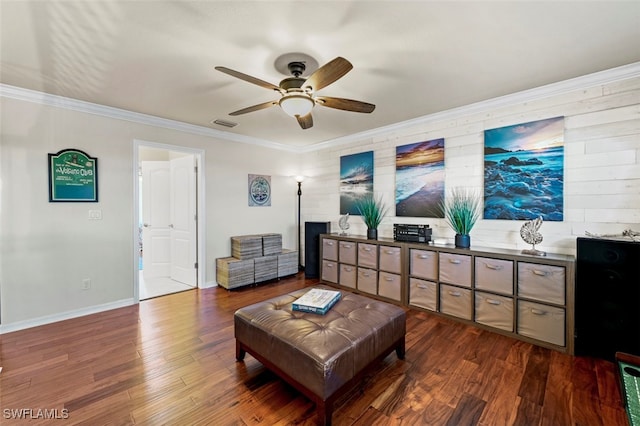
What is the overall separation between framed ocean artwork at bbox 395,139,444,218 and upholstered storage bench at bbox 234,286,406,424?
1.89m

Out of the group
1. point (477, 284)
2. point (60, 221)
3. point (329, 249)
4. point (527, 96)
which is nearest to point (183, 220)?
point (60, 221)

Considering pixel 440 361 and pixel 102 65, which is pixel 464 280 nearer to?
pixel 440 361

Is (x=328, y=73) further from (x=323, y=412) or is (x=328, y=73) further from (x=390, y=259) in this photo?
(x=390, y=259)

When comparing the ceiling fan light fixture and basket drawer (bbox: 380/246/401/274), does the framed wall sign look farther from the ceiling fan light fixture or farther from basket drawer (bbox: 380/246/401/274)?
the ceiling fan light fixture

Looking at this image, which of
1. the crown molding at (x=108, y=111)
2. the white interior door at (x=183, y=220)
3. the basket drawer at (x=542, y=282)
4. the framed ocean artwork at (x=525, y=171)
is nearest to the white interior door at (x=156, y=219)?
the white interior door at (x=183, y=220)

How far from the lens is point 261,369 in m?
2.12

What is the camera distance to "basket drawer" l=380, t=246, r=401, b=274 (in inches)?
137

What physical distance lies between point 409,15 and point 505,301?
107 inches

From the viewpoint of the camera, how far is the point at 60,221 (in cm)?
302

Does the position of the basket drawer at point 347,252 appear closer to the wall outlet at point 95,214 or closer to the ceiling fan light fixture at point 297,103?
the ceiling fan light fixture at point 297,103

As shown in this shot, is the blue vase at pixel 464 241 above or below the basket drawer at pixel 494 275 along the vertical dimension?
above

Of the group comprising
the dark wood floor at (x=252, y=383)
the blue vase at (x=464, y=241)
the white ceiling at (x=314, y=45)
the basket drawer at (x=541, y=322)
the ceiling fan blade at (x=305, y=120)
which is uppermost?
the white ceiling at (x=314, y=45)

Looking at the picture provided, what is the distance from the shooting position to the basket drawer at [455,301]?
115 inches

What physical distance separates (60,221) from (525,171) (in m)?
5.23
